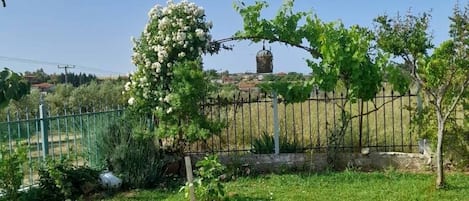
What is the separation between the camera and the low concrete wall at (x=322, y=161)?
826cm

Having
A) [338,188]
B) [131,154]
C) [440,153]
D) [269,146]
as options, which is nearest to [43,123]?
[131,154]

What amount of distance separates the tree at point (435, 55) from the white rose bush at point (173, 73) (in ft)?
Result: 9.06

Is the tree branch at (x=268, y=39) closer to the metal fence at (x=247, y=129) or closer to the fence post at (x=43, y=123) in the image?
the metal fence at (x=247, y=129)

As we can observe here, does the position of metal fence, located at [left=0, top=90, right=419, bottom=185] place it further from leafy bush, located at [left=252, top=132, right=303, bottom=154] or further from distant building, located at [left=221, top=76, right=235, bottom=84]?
distant building, located at [left=221, top=76, right=235, bottom=84]

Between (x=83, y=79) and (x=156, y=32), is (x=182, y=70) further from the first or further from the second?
(x=83, y=79)

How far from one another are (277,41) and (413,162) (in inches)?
114

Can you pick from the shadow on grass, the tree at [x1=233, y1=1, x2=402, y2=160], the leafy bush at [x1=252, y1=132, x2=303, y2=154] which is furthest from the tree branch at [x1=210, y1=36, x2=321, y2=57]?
the shadow on grass

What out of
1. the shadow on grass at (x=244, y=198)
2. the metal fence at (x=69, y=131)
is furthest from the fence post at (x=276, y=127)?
the metal fence at (x=69, y=131)

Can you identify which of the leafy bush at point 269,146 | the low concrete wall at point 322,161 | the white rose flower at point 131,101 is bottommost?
the low concrete wall at point 322,161

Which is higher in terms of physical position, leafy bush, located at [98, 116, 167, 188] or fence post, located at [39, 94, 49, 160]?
fence post, located at [39, 94, 49, 160]

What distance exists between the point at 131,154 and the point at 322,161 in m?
2.98

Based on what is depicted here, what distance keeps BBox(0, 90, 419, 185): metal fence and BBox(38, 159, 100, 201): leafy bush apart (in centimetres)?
23

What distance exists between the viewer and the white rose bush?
7.93m

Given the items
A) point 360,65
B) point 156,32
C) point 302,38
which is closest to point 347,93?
point 360,65
